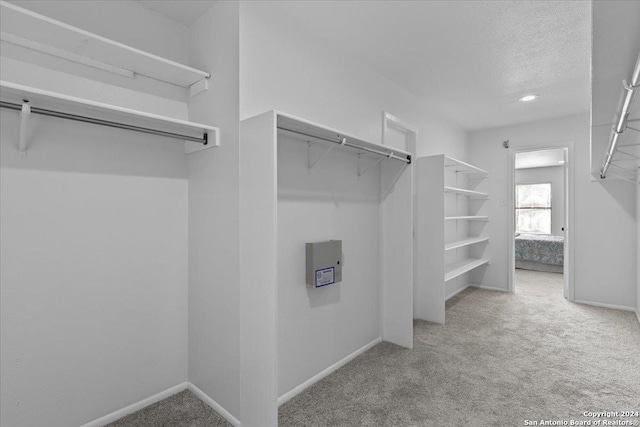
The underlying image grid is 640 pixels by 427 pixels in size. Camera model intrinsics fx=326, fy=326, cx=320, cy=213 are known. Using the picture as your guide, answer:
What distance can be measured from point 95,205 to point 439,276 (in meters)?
3.10

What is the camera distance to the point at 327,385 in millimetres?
2268

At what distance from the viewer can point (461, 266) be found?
4.29 metres

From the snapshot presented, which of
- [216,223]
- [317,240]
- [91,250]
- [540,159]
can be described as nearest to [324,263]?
[317,240]

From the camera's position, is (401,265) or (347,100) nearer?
(347,100)

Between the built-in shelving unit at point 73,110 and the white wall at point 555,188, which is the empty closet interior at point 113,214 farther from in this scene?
the white wall at point 555,188

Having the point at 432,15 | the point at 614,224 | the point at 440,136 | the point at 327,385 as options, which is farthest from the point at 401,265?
the point at 614,224

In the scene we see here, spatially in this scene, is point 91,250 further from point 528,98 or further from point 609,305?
point 609,305

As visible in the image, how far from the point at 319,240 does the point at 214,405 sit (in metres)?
1.23

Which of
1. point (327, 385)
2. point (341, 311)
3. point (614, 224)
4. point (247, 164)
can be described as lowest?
point (327, 385)

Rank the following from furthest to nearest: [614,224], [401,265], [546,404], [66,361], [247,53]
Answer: [614,224] → [401,265] → [546,404] → [247,53] → [66,361]

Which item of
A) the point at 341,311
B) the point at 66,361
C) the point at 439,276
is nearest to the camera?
the point at 66,361

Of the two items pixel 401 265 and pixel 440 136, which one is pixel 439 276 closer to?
pixel 401 265

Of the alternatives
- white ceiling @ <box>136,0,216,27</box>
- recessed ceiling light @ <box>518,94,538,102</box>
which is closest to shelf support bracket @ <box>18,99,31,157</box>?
white ceiling @ <box>136,0,216,27</box>

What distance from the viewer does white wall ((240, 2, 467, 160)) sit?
1.91m
